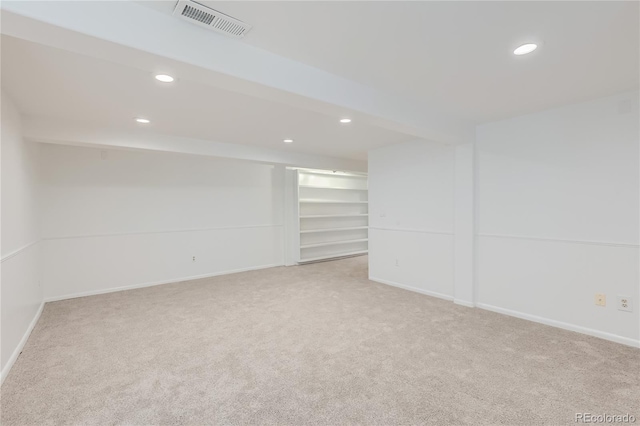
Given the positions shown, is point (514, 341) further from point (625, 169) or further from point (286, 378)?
point (286, 378)

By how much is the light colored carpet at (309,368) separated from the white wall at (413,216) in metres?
0.63

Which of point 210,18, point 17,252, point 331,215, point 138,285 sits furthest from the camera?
point 331,215

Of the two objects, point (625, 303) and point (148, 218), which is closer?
point (625, 303)

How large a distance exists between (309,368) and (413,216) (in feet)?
9.21

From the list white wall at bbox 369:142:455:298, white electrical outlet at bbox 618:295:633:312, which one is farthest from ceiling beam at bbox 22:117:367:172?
white electrical outlet at bbox 618:295:633:312

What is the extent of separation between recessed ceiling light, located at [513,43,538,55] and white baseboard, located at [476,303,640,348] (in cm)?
267

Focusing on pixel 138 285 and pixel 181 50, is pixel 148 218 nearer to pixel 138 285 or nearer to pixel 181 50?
pixel 138 285

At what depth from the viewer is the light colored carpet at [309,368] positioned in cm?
188

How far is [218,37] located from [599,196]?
345 cm

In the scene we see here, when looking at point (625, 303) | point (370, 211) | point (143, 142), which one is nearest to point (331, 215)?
point (370, 211)

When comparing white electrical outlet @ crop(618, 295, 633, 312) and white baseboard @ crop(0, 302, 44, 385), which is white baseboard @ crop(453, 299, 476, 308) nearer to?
white electrical outlet @ crop(618, 295, 633, 312)

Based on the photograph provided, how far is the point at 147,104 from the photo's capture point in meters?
2.87

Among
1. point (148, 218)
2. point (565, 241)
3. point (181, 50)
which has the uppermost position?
point (181, 50)

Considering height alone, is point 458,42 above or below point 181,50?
above
